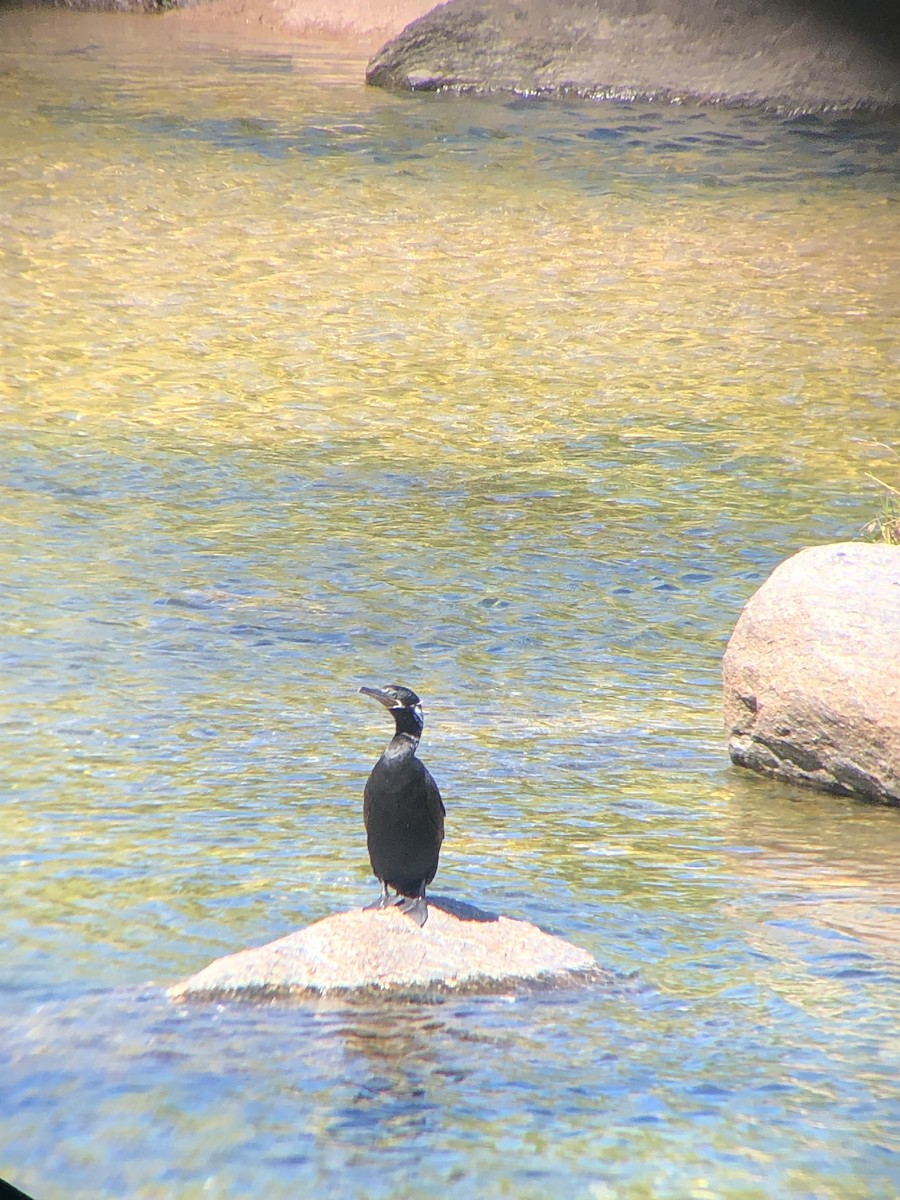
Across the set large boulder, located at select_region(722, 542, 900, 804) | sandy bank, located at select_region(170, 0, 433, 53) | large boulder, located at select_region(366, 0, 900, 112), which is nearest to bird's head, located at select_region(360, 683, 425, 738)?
large boulder, located at select_region(722, 542, 900, 804)

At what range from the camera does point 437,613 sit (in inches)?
240

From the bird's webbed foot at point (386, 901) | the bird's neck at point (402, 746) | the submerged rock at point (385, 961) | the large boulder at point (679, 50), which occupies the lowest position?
the submerged rock at point (385, 961)

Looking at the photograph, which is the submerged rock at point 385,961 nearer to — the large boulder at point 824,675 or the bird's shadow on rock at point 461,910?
the bird's shadow on rock at point 461,910

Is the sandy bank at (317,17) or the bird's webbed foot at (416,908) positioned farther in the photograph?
the sandy bank at (317,17)

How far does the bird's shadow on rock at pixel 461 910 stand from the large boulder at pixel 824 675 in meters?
1.32

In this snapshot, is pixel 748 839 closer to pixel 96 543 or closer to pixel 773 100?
pixel 96 543

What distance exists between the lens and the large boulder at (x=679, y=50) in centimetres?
1404

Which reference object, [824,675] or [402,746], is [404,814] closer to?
[402,746]

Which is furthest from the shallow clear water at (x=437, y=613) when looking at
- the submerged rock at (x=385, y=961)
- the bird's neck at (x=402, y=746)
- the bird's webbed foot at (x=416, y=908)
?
the bird's neck at (x=402, y=746)

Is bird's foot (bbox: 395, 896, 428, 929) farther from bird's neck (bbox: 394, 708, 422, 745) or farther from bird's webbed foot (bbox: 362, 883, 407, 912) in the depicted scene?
bird's neck (bbox: 394, 708, 422, 745)

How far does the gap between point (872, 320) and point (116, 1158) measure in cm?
774

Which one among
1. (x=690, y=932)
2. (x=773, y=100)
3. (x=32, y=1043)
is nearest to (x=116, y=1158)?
(x=32, y=1043)

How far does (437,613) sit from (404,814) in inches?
102

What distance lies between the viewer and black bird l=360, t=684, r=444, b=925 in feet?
11.6
